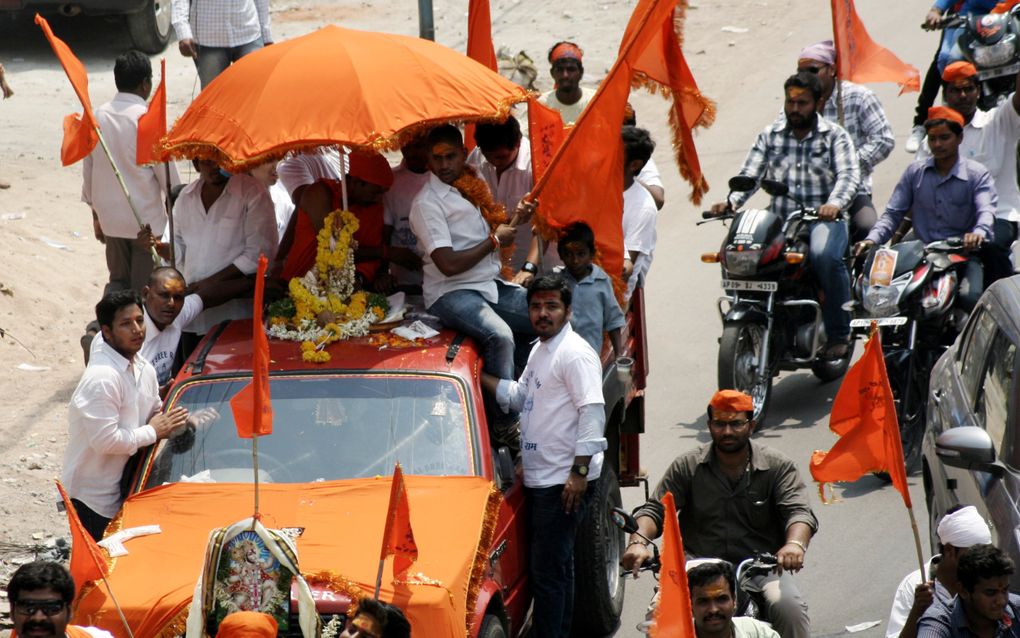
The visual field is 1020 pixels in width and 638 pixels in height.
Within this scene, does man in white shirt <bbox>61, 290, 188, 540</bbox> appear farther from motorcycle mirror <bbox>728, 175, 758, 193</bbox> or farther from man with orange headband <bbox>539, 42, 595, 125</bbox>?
man with orange headband <bbox>539, 42, 595, 125</bbox>

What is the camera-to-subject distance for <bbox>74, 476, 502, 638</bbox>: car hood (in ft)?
18.9

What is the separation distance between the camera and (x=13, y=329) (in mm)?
11805

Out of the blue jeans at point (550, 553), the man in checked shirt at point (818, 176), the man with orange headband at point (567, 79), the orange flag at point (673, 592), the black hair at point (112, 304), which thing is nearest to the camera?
the orange flag at point (673, 592)

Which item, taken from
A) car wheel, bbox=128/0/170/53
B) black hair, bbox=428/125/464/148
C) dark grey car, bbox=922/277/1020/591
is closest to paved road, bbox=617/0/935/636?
dark grey car, bbox=922/277/1020/591

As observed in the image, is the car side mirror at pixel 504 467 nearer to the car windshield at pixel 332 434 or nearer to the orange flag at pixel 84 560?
the car windshield at pixel 332 434

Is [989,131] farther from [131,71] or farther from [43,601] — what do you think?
[43,601]

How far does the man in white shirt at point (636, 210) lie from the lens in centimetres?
924

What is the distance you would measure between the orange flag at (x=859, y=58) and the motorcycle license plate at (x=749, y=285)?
2.07 metres

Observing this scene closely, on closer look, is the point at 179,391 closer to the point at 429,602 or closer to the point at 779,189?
the point at 429,602

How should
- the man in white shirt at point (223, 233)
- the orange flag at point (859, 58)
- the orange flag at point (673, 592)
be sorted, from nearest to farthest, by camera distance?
the orange flag at point (673, 592) < the man in white shirt at point (223, 233) < the orange flag at point (859, 58)

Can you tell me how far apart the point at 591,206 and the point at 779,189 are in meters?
2.99

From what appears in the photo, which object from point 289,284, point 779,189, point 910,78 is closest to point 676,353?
point 779,189

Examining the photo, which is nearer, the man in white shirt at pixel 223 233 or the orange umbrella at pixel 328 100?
→ the orange umbrella at pixel 328 100

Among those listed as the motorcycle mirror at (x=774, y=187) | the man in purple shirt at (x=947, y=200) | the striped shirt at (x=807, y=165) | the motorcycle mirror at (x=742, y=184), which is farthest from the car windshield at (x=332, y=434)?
the man in purple shirt at (x=947, y=200)
